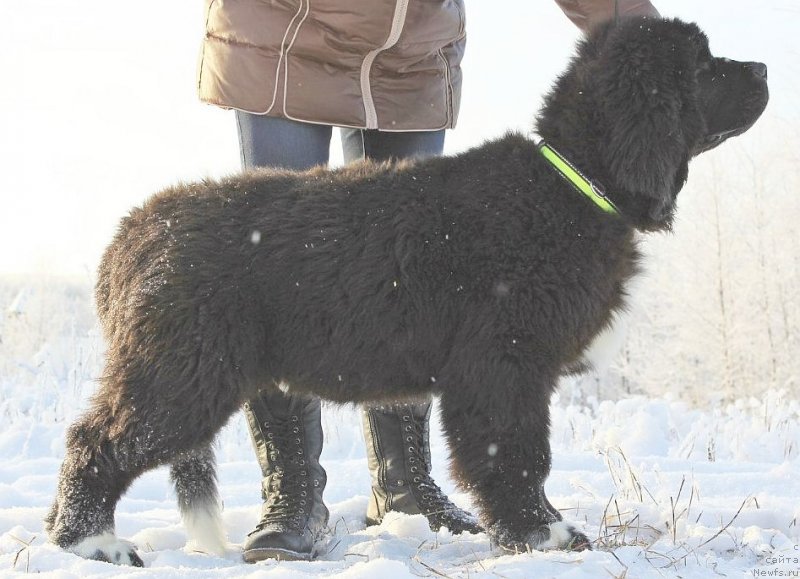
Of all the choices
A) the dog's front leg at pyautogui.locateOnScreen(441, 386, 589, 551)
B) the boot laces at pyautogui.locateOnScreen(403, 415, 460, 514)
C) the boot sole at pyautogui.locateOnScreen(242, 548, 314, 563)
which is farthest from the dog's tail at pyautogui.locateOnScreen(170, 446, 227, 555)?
the dog's front leg at pyautogui.locateOnScreen(441, 386, 589, 551)

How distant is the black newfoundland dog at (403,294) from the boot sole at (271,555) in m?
0.14

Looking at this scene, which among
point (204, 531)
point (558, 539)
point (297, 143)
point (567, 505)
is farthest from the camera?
point (567, 505)

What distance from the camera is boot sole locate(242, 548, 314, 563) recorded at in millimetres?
2809

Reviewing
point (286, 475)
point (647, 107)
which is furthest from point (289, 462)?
point (647, 107)

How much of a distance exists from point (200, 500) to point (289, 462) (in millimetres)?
374

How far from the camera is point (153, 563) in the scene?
2688mm

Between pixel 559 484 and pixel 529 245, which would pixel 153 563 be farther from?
pixel 559 484

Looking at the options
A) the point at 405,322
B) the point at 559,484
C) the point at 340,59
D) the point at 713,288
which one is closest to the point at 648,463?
the point at 559,484

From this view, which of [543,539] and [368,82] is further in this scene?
[368,82]

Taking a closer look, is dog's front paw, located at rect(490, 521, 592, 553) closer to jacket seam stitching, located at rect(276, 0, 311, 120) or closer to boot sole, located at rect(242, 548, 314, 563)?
boot sole, located at rect(242, 548, 314, 563)

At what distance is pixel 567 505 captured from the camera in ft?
10.9

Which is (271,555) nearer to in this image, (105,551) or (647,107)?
(105,551)

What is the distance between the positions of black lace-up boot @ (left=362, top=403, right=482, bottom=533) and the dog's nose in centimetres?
184

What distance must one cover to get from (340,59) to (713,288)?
71.3 ft
